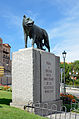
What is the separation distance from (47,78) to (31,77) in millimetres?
1304

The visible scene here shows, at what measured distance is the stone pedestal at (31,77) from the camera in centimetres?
824

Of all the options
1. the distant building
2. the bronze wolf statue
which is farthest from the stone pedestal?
the distant building

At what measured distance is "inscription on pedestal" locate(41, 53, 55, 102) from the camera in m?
8.82

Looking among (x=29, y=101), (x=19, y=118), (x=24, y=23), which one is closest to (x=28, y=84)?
(x=29, y=101)

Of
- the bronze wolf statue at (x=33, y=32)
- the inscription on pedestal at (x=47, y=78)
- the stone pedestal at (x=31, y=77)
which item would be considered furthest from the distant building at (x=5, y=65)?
the stone pedestal at (x=31, y=77)

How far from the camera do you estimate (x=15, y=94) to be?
8.70 m

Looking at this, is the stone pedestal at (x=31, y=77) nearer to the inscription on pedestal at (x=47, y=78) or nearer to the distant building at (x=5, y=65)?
the inscription on pedestal at (x=47, y=78)

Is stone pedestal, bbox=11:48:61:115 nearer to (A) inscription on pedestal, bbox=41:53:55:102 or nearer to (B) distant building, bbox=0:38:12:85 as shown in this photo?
(A) inscription on pedestal, bbox=41:53:55:102

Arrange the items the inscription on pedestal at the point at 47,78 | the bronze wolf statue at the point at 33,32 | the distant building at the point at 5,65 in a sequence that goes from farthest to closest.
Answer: the distant building at the point at 5,65 → the bronze wolf statue at the point at 33,32 → the inscription on pedestal at the point at 47,78

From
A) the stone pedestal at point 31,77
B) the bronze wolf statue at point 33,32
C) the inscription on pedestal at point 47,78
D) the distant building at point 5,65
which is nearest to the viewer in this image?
the stone pedestal at point 31,77

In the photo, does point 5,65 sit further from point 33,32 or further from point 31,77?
point 31,77

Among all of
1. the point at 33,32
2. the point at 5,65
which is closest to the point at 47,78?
the point at 33,32

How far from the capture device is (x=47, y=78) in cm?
919

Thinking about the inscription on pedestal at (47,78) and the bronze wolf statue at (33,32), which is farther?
the bronze wolf statue at (33,32)
